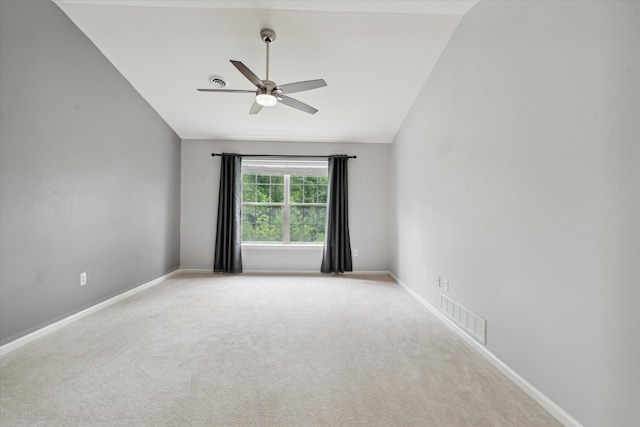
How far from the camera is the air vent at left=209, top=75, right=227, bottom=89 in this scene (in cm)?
316

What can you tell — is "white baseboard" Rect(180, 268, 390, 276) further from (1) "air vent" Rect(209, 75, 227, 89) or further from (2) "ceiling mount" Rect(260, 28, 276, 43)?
(2) "ceiling mount" Rect(260, 28, 276, 43)

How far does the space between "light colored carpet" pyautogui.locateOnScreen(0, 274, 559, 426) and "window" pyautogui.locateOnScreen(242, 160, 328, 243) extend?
199cm

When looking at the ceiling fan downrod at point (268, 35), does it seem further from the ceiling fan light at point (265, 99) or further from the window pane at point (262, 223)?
the window pane at point (262, 223)

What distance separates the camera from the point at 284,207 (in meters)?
4.88

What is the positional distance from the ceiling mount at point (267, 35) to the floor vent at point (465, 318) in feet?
9.86

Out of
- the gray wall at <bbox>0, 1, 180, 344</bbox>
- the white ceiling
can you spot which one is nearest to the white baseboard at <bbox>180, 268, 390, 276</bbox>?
the gray wall at <bbox>0, 1, 180, 344</bbox>

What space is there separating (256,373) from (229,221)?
316 centimetres

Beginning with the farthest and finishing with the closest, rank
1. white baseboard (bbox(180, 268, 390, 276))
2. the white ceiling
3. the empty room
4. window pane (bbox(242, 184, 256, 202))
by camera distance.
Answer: window pane (bbox(242, 184, 256, 202)), white baseboard (bbox(180, 268, 390, 276)), the white ceiling, the empty room

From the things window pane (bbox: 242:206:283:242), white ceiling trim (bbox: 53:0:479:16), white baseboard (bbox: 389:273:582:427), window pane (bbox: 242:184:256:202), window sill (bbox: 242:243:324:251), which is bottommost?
white baseboard (bbox: 389:273:582:427)

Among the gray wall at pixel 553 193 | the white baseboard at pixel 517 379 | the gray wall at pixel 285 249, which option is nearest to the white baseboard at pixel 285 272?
the gray wall at pixel 285 249

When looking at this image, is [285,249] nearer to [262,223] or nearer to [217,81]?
[262,223]

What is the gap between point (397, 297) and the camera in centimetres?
347

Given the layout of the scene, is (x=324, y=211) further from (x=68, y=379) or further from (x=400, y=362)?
(x=68, y=379)

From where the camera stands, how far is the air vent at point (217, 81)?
10.4ft
